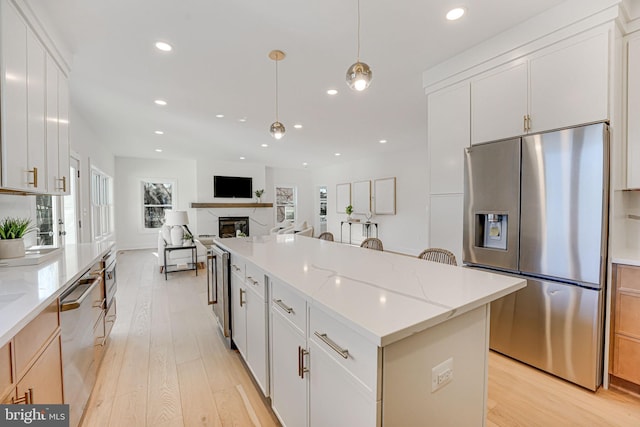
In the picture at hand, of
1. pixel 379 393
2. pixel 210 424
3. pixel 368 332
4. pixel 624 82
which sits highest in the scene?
pixel 624 82

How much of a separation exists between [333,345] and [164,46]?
2.88 meters

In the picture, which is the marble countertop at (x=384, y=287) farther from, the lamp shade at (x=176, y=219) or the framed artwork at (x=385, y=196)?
the framed artwork at (x=385, y=196)

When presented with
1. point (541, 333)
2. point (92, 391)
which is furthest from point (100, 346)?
point (541, 333)

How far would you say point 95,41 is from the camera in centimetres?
248

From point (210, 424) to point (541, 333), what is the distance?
236 centimetres

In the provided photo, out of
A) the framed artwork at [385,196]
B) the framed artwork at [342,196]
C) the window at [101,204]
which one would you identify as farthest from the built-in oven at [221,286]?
the framed artwork at [342,196]

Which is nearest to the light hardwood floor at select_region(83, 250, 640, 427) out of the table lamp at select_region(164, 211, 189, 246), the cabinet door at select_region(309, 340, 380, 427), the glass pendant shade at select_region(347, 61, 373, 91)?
the cabinet door at select_region(309, 340, 380, 427)

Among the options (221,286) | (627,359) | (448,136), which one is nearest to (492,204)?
(448,136)

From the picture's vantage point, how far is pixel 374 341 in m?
0.81

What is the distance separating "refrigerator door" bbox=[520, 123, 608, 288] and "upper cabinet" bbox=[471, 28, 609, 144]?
0.18m

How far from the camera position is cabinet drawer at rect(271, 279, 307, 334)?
4.18ft

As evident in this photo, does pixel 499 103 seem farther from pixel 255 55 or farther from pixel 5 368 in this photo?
pixel 5 368

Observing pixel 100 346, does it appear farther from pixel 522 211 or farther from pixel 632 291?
pixel 632 291

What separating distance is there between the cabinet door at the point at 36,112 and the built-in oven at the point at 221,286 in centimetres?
137
